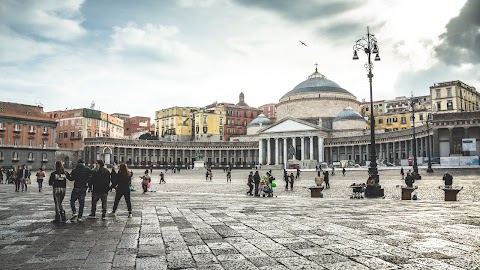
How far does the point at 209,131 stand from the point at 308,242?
94555 millimetres

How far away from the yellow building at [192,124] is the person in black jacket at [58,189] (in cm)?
9008

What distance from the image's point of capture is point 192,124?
105 m

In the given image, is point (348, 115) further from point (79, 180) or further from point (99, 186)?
point (79, 180)

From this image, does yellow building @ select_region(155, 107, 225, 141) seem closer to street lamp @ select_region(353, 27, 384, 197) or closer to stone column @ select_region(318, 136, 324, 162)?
stone column @ select_region(318, 136, 324, 162)

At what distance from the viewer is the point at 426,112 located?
88.1 metres

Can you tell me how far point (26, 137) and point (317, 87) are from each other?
6294cm

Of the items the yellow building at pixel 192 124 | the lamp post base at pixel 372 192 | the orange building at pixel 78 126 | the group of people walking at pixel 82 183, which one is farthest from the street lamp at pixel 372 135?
the yellow building at pixel 192 124

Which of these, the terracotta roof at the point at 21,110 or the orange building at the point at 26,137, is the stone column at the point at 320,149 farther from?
the terracotta roof at the point at 21,110

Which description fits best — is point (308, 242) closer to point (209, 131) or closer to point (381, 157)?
point (381, 157)

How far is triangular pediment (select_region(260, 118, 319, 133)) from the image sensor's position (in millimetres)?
83312

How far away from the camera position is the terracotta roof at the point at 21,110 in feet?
211

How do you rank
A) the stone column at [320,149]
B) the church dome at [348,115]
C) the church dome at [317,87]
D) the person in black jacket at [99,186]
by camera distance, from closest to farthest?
the person in black jacket at [99,186], the stone column at [320,149], the church dome at [348,115], the church dome at [317,87]

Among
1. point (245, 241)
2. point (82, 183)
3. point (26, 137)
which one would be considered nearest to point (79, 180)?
point (82, 183)

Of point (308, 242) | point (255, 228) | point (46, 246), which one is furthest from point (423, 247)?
point (46, 246)
